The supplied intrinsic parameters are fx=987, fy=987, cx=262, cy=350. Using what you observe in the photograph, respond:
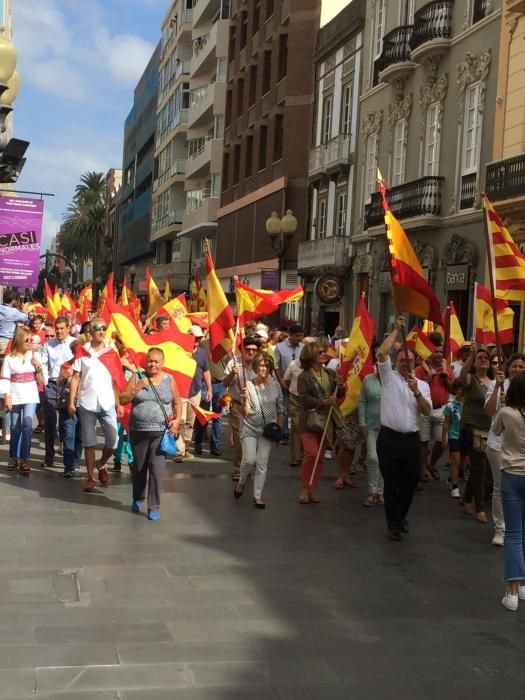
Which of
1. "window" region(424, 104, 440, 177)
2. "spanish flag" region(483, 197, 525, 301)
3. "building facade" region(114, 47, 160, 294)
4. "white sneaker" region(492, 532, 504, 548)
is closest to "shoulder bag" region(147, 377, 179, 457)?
"white sneaker" region(492, 532, 504, 548)

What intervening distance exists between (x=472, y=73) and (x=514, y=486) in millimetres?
18399

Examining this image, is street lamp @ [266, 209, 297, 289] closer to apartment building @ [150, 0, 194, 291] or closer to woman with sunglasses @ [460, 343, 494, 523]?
woman with sunglasses @ [460, 343, 494, 523]

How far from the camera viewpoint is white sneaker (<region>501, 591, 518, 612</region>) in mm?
6879

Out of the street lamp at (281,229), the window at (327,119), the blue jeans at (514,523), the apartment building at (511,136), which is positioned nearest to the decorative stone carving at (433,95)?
the apartment building at (511,136)

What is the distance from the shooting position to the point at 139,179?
80.8 metres

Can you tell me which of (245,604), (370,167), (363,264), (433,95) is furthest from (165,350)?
(370,167)

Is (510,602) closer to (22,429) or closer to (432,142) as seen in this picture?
(22,429)

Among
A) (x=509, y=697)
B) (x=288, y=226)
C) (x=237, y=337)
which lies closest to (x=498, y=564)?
(x=509, y=697)

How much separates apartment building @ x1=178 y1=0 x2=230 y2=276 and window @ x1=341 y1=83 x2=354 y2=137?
16.9 m

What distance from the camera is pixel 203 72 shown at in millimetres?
54750

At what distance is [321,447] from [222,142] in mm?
40502

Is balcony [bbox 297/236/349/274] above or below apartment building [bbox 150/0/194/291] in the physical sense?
below

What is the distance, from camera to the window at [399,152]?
27672 mm

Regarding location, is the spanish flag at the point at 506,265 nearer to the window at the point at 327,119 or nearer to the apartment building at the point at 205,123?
the window at the point at 327,119
